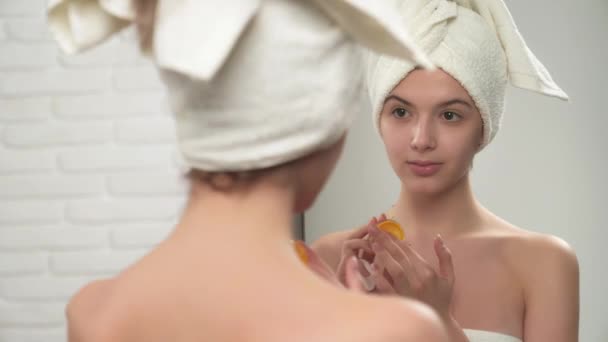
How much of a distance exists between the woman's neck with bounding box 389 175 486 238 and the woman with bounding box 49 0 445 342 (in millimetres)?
865

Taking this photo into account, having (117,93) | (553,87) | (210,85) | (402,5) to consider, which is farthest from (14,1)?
(210,85)

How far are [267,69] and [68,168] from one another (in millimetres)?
1724

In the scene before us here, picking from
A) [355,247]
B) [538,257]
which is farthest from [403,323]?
[538,257]

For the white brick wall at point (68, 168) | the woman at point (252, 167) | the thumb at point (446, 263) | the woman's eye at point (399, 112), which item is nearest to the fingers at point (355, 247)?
the thumb at point (446, 263)

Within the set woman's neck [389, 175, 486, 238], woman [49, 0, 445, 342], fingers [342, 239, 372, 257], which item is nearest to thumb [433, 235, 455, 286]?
fingers [342, 239, 372, 257]

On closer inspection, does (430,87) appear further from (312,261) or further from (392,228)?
(312,261)

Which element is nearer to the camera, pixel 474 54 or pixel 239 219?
pixel 239 219

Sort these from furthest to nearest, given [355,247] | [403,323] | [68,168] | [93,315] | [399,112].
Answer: [68,168] < [399,112] < [355,247] < [93,315] < [403,323]

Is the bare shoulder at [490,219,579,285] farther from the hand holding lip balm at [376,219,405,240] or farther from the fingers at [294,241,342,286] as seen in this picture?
the fingers at [294,241,342,286]

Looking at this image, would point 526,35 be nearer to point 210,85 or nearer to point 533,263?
point 533,263

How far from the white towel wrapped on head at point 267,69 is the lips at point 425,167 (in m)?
0.76

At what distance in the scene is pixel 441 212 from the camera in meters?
1.61

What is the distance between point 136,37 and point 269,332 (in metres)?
0.35

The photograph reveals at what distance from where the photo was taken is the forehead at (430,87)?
4.88 feet
